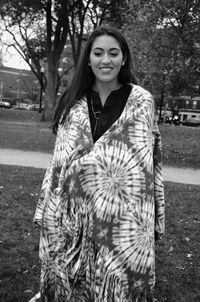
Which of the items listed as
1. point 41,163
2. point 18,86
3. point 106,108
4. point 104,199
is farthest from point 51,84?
point 18,86

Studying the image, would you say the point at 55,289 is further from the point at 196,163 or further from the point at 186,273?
the point at 196,163

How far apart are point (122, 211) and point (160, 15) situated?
9.68 meters

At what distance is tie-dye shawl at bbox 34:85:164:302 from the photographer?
2.28 m

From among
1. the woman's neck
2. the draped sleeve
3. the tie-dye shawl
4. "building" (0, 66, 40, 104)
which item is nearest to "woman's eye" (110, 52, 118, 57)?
the woman's neck

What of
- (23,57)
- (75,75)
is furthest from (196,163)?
(23,57)

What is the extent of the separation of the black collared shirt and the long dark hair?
0.20ft

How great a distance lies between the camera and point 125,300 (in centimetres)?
226

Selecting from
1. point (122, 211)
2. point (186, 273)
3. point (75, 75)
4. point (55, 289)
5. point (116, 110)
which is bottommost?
point (186, 273)

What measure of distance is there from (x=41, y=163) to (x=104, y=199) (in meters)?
8.59

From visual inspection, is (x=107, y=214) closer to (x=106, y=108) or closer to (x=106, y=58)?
(x=106, y=108)

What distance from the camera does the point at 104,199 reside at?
90.0 inches

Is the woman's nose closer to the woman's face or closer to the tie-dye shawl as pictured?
the woman's face

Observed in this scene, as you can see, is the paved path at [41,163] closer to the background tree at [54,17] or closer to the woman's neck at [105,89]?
the woman's neck at [105,89]

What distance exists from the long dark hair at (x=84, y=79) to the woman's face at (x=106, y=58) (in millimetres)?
53
